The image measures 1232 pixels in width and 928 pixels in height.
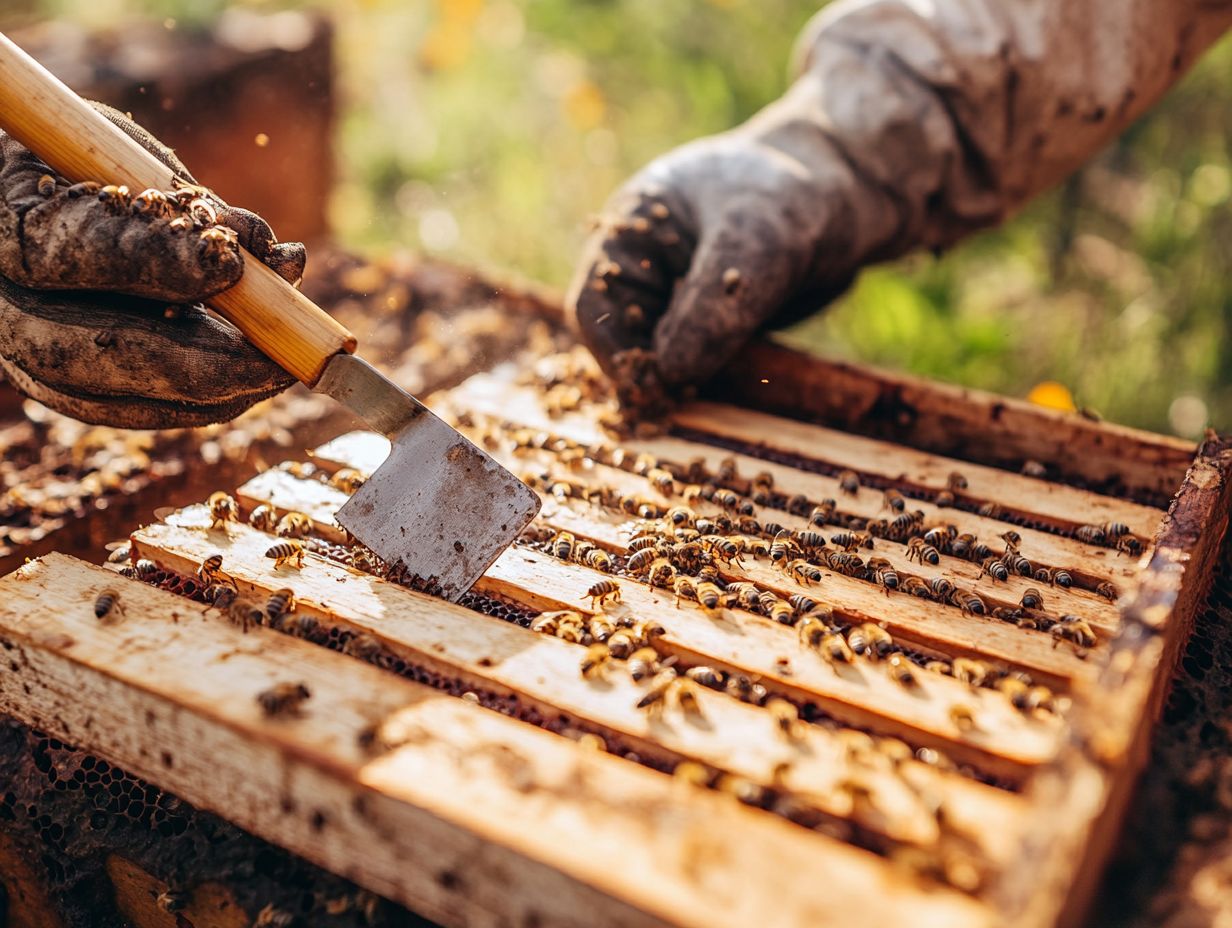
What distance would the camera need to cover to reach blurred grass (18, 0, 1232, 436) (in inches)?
239

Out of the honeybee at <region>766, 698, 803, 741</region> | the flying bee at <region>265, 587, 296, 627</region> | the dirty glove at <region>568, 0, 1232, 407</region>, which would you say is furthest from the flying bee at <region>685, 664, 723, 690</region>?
the dirty glove at <region>568, 0, 1232, 407</region>

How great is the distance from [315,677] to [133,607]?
56 centimetres

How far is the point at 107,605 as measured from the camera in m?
2.13

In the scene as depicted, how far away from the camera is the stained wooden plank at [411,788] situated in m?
1.48

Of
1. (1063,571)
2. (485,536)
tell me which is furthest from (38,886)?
(1063,571)

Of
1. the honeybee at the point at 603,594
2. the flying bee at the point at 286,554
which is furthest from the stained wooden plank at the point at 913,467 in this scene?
the flying bee at the point at 286,554

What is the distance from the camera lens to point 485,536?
2.39 meters

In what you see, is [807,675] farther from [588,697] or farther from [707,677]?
[588,697]

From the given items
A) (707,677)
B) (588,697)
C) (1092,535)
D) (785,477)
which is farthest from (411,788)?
(1092,535)

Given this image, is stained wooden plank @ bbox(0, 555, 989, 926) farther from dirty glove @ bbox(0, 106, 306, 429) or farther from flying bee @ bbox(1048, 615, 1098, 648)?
flying bee @ bbox(1048, 615, 1098, 648)

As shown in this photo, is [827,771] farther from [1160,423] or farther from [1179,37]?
[1160,423]

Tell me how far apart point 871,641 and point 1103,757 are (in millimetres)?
707

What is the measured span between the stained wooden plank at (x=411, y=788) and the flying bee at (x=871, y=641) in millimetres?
625

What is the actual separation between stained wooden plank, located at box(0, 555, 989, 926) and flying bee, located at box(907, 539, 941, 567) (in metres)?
1.14
